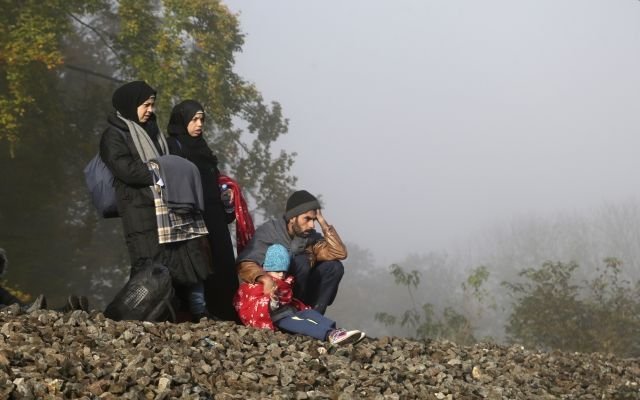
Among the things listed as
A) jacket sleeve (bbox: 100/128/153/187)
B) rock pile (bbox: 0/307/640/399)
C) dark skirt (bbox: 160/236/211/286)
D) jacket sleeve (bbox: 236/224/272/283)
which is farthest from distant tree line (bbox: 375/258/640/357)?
jacket sleeve (bbox: 100/128/153/187)

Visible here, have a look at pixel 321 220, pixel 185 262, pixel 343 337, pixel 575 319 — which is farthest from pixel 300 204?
pixel 575 319

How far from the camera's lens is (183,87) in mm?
15422

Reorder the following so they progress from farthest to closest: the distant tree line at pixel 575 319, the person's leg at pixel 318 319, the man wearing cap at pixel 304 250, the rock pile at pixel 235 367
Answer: the distant tree line at pixel 575 319, the man wearing cap at pixel 304 250, the person's leg at pixel 318 319, the rock pile at pixel 235 367

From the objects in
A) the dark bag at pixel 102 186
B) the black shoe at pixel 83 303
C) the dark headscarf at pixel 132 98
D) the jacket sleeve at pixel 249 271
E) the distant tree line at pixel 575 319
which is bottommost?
the distant tree line at pixel 575 319

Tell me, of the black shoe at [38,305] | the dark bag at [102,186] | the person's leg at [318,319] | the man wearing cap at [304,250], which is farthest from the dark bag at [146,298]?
the person's leg at [318,319]

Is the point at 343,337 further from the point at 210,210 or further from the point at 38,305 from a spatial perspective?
the point at 38,305

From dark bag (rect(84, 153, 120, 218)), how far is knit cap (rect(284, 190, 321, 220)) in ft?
4.38

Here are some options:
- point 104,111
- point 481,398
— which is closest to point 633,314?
point 481,398

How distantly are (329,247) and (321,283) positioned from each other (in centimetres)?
34

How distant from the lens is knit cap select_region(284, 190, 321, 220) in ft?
19.5

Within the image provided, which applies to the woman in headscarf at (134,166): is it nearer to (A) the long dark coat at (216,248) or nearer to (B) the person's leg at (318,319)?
(A) the long dark coat at (216,248)

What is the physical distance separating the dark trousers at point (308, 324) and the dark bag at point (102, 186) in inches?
59.8

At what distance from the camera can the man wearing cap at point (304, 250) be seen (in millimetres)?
5879

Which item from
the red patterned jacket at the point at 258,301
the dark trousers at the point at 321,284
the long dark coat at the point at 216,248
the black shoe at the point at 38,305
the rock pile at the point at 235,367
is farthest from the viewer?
the dark trousers at the point at 321,284
